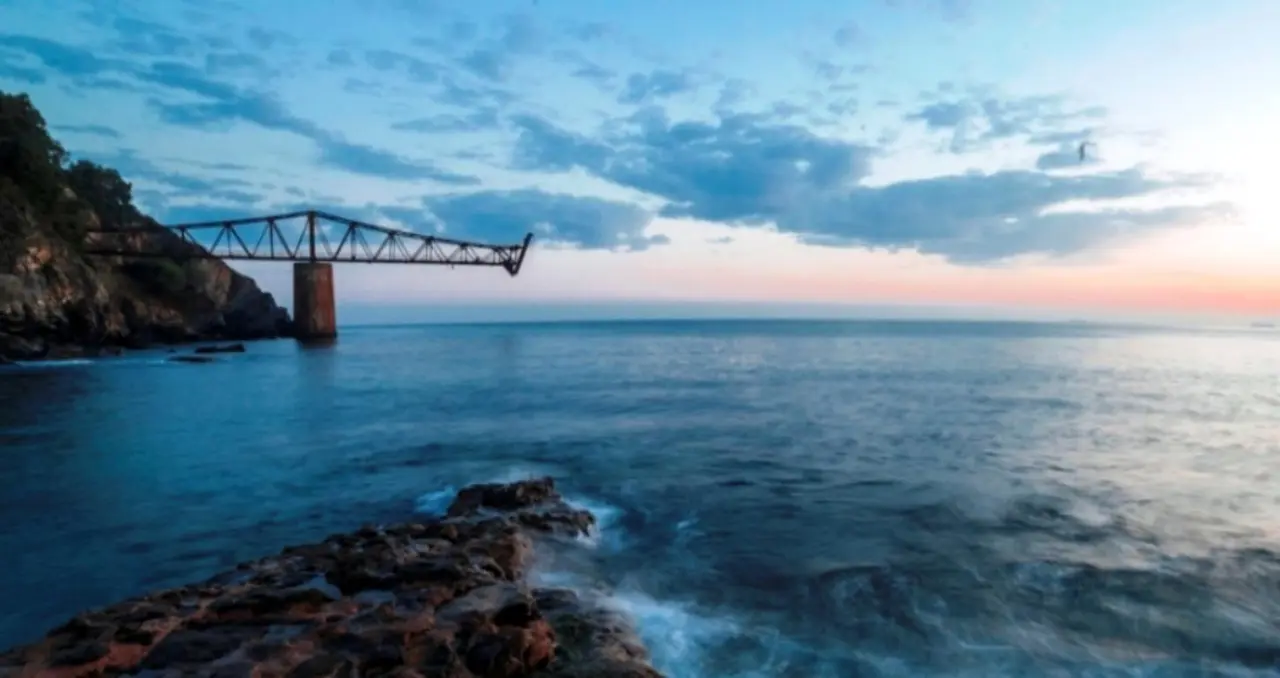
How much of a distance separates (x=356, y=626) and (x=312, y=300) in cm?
7312

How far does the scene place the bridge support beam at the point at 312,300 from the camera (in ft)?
231

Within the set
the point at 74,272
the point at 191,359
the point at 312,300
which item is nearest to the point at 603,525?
the point at 191,359

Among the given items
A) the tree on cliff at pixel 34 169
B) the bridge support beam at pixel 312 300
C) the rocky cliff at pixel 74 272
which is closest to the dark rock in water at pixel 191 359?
the rocky cliff at pixel 74 272

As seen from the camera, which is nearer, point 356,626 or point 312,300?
point 356,626

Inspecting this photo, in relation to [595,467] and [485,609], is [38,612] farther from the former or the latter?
[595,467]

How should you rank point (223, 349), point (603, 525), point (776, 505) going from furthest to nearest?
point (223, 349)
point (776, 505)
point (603, 525)

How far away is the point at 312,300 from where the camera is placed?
237ft

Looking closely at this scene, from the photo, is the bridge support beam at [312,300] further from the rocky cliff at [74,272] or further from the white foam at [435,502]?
the white foam at [435,502]

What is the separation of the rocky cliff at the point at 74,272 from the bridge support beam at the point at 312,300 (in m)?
9.99

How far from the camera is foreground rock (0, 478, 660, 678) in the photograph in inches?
235

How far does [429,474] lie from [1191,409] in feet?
104

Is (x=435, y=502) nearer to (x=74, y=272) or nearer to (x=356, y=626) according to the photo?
(x=356, y=626)

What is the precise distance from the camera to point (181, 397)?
1177 inches

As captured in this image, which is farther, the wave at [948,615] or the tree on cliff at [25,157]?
the tree on cliff at [25,157]
